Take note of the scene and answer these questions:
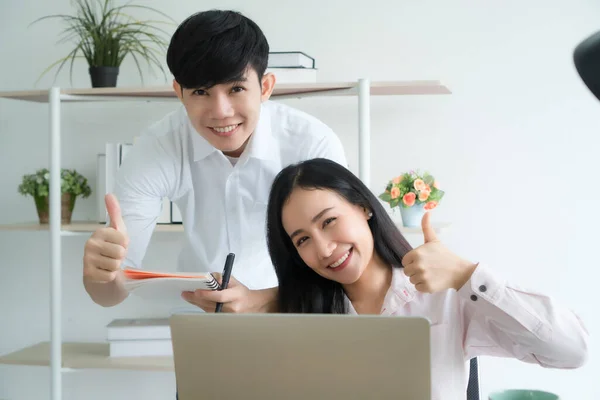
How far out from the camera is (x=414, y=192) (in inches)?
97.3

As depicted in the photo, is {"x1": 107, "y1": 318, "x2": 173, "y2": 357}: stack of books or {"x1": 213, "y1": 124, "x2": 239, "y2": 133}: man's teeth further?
{"x1": 107, "y1": 318, "x2": 173, "y2": 357}: stack of books

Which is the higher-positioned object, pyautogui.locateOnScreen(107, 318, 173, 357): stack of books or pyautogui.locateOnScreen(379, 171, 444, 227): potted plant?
pyautogui.locateOnScreen(379, 171, 444, 227): potted plant

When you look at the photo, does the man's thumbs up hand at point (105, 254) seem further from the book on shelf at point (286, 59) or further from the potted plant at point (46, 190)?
the potted plant at point (46, 190)

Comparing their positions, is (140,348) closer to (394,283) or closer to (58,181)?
(58,181)

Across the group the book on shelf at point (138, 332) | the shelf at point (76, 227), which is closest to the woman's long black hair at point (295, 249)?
the shelf at point (76, 227)

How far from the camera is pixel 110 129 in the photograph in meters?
2.98

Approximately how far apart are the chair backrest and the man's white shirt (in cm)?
66

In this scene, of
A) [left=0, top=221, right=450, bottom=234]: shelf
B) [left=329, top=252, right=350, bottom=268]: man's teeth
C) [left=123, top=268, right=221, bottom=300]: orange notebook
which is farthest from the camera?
[left=0, top=221, right=450, bottom=234]: shelf

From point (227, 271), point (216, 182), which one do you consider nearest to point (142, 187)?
point (216, 182)

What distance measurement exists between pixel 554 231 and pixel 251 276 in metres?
1.36

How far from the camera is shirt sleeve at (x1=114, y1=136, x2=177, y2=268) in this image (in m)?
1.90

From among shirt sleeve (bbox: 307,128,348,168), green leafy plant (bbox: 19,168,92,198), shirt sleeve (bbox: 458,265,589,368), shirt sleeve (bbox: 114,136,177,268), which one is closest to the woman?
shirt sleeve (bbox: 458,265,589,368)

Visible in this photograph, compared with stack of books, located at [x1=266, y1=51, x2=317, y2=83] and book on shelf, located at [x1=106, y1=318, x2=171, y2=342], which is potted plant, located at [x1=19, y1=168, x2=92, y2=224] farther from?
stack of books, located at [x1=266, y1=51, x2=317, y2=83]

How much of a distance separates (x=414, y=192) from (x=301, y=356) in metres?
1.67
